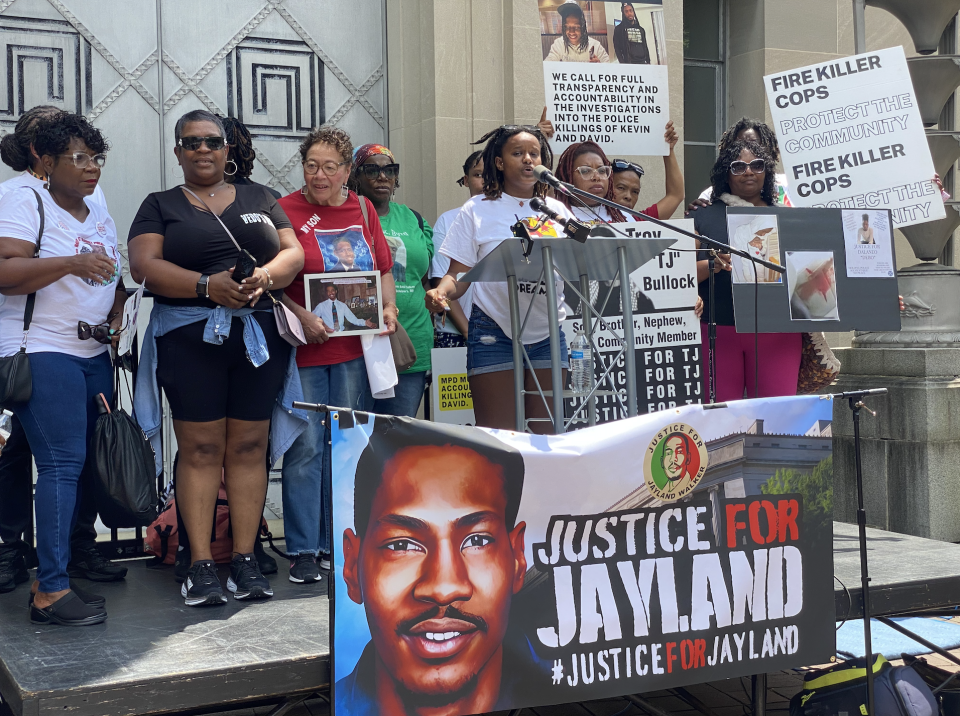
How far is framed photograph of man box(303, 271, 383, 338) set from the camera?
4.96 meters

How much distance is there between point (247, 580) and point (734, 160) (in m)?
3.48

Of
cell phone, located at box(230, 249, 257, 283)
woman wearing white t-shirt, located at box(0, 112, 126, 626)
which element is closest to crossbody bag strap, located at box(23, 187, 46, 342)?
woman wearing white t-shirt, located at box(0, 112, 126, 626)

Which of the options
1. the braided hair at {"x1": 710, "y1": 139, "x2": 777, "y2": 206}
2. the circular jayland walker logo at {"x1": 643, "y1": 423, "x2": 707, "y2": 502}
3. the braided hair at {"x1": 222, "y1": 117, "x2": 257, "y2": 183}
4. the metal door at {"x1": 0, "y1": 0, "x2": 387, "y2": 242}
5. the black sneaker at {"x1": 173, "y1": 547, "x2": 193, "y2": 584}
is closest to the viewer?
the circular jayland walker logo at {"x1": 643, "y1": 423, "x2": 707, "y2": 502}

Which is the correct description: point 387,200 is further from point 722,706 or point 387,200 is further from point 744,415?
point 722,706

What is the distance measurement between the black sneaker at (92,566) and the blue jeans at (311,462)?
80cm

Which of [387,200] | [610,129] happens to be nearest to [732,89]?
[610,129]

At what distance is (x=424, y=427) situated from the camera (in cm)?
374

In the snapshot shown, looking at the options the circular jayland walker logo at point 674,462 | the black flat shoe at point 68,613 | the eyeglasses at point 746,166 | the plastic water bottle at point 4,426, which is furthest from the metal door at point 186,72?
the circular jayland walker logo at point 674,462

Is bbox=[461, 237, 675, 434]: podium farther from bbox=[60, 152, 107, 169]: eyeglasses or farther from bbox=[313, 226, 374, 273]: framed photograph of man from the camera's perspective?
bbox=[60, 152, 107, 169]: eyeglasses

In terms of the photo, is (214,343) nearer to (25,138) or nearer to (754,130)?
(25,138)

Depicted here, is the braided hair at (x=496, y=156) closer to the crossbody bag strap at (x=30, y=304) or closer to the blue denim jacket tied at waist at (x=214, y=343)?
the blue denim jacket tied at waist at (x=214, y=343)

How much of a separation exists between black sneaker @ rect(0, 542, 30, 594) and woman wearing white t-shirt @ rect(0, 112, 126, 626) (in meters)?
0.55

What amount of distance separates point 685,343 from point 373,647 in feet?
10.1

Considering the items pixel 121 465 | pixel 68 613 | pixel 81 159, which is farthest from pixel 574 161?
pixel 68 613
